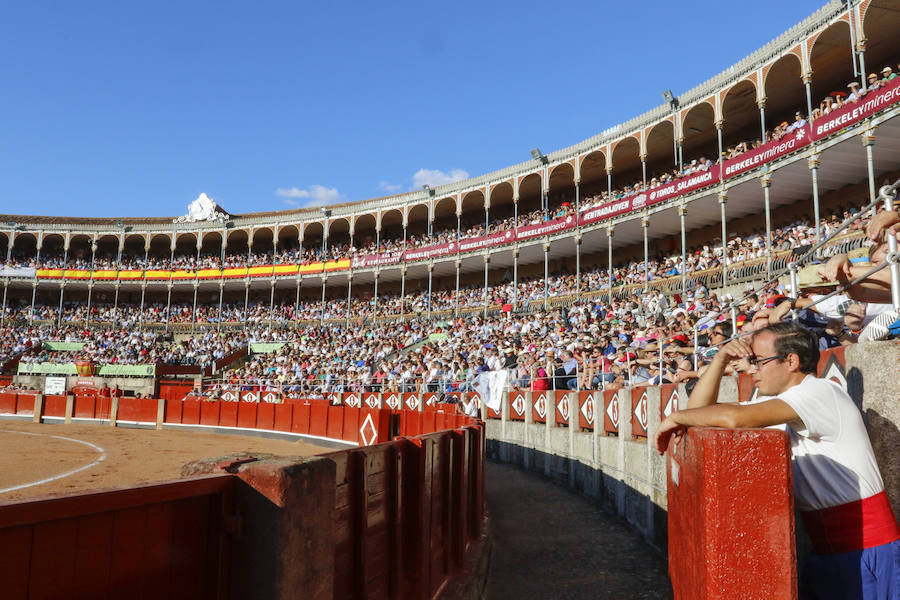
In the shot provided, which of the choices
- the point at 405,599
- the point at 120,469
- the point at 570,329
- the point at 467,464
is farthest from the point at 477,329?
the point at 405,599

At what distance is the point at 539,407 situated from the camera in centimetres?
1430

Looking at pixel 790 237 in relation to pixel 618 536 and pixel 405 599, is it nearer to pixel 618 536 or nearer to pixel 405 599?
pixel 618 536

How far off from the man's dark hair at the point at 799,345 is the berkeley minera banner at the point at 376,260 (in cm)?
3696

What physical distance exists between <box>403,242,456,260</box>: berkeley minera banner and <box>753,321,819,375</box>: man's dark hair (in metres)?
34.3

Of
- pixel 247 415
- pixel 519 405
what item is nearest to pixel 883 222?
pixel 519 405

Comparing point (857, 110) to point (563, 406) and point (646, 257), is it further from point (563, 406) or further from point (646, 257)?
point (563, 406)

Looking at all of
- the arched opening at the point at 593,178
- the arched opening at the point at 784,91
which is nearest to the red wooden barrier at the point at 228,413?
the arched opening at the point at 593,178

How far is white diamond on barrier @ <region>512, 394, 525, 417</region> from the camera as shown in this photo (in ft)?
50.7

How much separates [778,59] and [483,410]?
16.3 metres

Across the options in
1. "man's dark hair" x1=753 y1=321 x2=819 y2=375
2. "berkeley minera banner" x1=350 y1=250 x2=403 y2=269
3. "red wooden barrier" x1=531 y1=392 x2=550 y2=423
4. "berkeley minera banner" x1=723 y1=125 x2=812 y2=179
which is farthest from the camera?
"berkeley minera banner" x1=350 y1=250 x2=403 y2=269

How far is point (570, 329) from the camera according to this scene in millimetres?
20406

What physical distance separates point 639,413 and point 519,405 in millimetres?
6898

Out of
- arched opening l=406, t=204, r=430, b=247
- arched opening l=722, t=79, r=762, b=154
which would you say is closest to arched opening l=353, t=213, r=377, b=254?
arched opening l=406, t=204, r=430, b=247

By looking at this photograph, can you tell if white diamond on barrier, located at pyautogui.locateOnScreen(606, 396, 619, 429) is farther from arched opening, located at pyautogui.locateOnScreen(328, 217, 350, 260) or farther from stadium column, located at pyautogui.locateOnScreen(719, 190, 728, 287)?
arched opening, located at pyautogui.locateOnScreen(328, 217, 350, 260)
